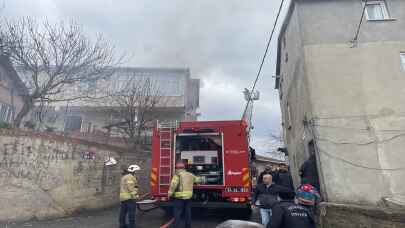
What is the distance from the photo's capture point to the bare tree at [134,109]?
15.2 metres

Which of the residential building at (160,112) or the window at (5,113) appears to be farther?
the residential building at (160,112)

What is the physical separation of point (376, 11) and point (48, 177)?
13612 millimetres

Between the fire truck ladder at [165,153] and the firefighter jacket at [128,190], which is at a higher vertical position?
the fire truck ladder at [165,153]

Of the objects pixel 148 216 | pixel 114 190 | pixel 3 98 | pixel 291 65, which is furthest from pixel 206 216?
pixel 3 98

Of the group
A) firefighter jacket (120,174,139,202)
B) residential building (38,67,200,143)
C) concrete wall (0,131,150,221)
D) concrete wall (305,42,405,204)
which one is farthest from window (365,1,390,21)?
residential building (38,67,200,143)

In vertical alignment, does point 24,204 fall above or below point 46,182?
below

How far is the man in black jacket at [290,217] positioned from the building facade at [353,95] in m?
5.90

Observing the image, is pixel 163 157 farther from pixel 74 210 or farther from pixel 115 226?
pixel 74 210

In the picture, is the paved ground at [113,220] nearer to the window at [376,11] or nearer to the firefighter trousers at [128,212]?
the firefighter trousers at [128,212]

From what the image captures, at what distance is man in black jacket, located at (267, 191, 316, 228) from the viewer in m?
2.88

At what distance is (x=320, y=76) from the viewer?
9.20m

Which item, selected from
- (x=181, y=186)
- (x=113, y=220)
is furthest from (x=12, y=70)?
(x=181, y=186)

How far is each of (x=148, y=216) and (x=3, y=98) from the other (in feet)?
58.3

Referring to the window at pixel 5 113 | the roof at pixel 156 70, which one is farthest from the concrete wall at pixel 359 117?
the window at pixel 5 113
